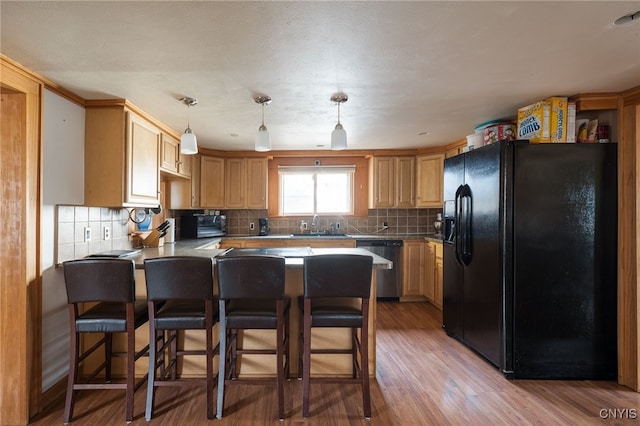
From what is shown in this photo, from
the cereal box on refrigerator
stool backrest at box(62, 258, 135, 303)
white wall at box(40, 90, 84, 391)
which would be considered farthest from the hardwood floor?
the cereal box on refrigerator

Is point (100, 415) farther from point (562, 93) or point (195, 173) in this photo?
point (562, 93)

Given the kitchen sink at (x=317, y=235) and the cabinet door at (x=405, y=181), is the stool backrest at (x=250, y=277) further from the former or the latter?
the cabinet door at (x=405, y=181)

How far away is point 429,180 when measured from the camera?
4301mm

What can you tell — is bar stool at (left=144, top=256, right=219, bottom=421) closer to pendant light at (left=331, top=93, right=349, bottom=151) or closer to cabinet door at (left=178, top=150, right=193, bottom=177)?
pendant light at (left=331, top=93, right=349, bottom=151)

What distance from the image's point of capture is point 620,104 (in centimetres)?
225

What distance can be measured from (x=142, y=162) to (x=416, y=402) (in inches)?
111

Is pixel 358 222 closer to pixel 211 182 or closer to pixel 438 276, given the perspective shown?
pixel 438 276

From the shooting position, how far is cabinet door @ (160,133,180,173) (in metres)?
3.12

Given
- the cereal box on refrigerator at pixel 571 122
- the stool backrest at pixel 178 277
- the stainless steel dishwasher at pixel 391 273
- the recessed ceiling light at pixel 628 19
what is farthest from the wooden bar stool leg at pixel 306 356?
the stainless steel dishwasher at pixel 391 273

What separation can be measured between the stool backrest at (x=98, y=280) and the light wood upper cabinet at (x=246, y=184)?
104 inches

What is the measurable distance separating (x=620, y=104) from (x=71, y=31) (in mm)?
3426

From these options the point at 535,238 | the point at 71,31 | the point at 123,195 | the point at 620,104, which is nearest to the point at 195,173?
the point at 123,195

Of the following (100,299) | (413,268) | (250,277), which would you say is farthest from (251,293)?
(413,268)

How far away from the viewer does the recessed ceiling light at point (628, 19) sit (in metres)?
1.36
